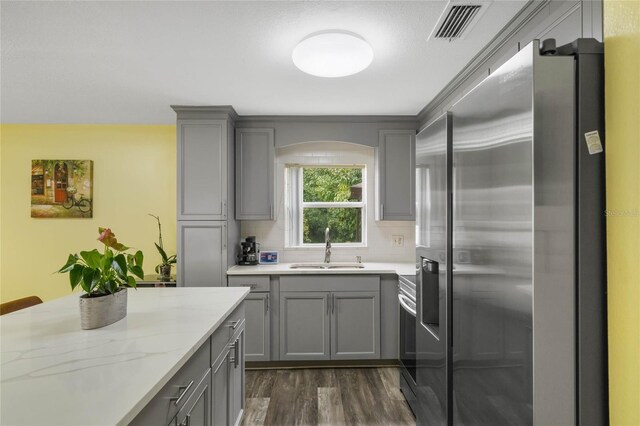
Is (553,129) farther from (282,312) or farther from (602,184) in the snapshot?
(282,312)

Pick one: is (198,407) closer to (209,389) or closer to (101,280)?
(209,389)

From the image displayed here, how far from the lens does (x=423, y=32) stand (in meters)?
1.86

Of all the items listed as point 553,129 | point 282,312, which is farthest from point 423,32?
point 282,312

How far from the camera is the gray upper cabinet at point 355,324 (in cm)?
311

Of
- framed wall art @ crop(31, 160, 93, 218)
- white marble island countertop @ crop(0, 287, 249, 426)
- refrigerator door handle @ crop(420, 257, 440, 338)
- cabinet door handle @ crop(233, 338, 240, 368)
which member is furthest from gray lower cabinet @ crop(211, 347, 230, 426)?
framed wall art @ crop(31, 160, 93, 218)

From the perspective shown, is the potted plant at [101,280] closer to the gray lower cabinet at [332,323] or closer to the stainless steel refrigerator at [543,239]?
the stainless steel refrigerator at [543,239]

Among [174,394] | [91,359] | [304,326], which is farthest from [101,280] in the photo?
[304,326]

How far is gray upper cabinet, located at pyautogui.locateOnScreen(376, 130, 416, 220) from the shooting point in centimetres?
346

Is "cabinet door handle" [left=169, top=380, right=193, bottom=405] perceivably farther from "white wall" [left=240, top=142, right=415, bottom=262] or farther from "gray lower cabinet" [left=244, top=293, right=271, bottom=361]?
"white wall" [left=240, top=142, right=415, bottom=262]

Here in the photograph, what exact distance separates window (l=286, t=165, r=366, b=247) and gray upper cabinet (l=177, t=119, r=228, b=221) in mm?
898

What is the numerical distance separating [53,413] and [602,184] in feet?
4.44

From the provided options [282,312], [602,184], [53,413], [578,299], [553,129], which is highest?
[553,129]

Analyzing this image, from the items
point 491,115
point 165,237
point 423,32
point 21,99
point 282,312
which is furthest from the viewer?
point 165,237

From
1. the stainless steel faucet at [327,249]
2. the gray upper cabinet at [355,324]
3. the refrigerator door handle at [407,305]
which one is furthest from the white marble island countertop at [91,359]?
the stainless steel faucet at [327,249]
